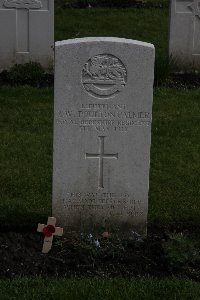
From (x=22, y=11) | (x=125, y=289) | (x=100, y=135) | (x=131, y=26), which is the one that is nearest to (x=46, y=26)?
(x=22, y=11)

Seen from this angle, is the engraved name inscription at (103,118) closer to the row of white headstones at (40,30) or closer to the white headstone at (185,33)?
the row of white headstones at (40,30)

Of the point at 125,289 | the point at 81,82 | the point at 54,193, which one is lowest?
the point at 125,289

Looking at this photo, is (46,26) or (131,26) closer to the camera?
(46,26)

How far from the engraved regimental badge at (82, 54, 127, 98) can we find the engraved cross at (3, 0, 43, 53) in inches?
194

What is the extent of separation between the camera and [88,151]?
592 cm

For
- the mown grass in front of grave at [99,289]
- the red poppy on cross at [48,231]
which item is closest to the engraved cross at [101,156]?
the red poppy on cross at [48,231]

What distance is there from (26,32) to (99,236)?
17.2ft

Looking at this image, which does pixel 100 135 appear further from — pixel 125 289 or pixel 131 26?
pixel 131 26

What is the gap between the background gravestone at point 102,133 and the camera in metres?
5.73

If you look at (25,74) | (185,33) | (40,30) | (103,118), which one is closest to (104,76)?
(103,118)

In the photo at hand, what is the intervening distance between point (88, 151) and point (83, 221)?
1.82ft

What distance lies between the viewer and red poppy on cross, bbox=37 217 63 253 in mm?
5793

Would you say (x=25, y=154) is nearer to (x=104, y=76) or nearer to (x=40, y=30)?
(x=104, y=76)

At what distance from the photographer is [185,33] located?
36.0 ft
